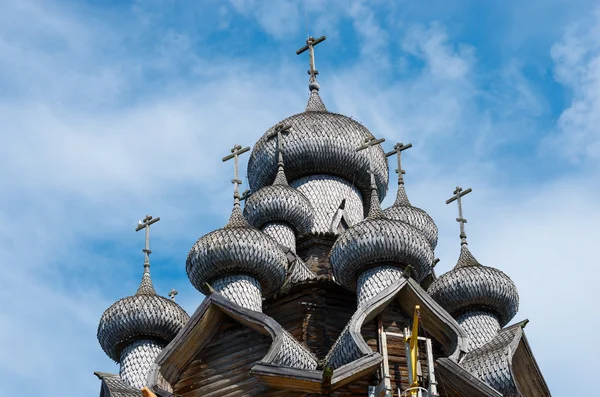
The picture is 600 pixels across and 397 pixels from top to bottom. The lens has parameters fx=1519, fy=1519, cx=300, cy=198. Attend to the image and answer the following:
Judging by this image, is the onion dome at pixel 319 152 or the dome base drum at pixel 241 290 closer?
the dome base drum at pixel 241 290

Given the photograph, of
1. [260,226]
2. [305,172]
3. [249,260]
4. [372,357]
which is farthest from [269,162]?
[372,357]

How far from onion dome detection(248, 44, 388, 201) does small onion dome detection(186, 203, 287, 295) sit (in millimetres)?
3533

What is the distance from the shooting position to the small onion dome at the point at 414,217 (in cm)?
2169

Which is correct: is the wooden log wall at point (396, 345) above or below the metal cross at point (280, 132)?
below

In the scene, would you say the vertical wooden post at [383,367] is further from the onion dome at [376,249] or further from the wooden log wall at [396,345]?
the onion dome at [376,249]

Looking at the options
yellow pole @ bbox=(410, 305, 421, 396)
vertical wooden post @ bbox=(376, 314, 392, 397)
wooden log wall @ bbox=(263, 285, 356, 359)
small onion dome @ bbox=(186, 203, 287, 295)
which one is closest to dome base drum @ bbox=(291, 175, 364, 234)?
small onion dome @ bbox=(186, 203, 287, 295)

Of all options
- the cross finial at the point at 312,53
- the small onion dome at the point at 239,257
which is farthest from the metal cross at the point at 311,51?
the small onion dome at the point at 239,257

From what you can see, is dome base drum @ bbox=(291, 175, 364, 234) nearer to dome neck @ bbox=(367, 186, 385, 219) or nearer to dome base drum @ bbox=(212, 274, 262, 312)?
dome neck @ bbox=(367, 186, 385, 219)

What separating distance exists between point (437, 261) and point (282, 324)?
11.4ft

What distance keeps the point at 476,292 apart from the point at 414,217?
9.14 feet

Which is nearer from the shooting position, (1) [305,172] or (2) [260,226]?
(2) [260,226]

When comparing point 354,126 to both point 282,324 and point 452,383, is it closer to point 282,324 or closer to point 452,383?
point 282,324

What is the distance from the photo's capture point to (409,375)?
1612 centimetres

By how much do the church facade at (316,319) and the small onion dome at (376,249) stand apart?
17 millimetres
